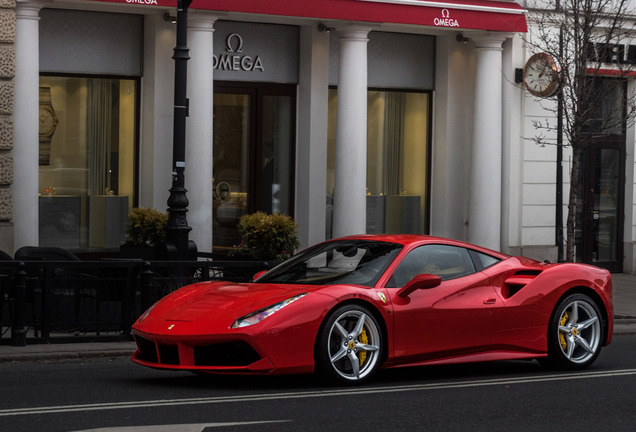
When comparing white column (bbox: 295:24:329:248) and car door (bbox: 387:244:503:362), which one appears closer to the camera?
car door (bbox: 387:244:503:362)

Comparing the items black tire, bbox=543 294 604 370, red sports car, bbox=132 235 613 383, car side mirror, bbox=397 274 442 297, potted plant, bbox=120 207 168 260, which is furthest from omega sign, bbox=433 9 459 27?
car side mirror, bbox=397 274 442 297

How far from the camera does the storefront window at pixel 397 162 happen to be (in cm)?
2234

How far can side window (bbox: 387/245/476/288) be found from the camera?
962cm

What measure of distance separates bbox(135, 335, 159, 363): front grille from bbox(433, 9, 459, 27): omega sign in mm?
12666

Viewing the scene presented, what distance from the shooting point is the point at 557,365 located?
10.4 metres

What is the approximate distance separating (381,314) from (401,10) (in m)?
12.0

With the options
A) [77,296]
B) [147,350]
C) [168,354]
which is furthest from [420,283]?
[77,296]

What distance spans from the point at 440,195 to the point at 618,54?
4311mm

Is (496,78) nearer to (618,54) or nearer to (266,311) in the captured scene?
(618,54)

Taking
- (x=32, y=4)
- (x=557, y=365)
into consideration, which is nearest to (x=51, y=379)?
(x=557, y=365)

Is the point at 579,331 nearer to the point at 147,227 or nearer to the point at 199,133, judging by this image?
the point at 147,227

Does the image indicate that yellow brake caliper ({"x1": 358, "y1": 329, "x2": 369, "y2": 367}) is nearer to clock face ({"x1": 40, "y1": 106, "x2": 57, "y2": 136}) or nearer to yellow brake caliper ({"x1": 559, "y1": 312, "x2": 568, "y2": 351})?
yellow brake caliper ({"x1": 559, "y1": 312, "x2": 568, "y2": 351})

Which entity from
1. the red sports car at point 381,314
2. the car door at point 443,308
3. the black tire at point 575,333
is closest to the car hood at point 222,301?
the red sports car at point 381,314

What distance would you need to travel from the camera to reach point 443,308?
31.6ft
